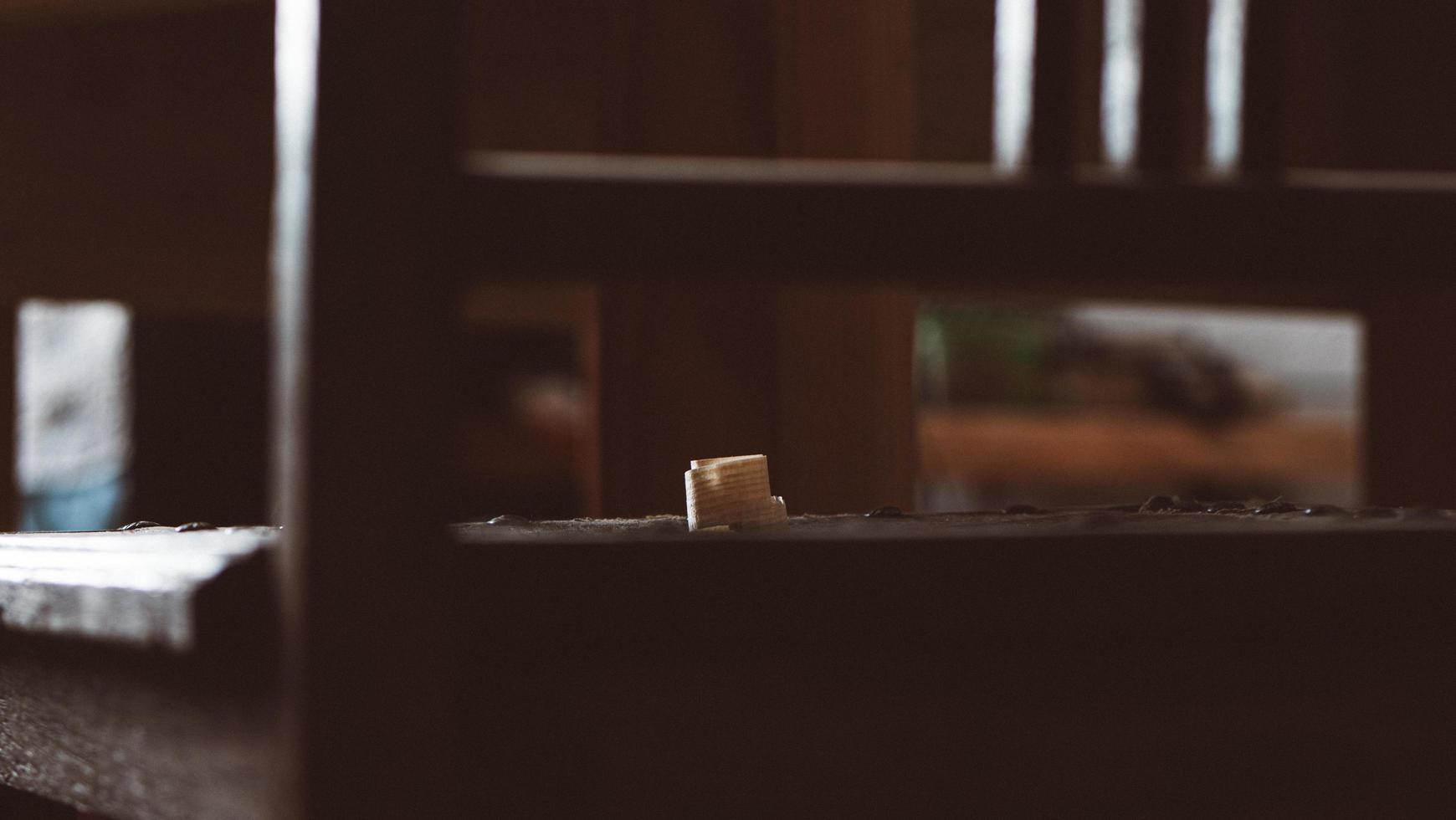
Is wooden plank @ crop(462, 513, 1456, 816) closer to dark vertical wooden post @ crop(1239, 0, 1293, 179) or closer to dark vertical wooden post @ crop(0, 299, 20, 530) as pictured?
dark vertical wooden post @ crop(1239, 0, 1293, 179)

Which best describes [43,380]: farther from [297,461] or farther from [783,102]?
[297,461]

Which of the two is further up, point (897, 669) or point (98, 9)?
point (98, 9)

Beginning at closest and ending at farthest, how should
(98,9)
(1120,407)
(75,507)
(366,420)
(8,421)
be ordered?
(366,420) → (98,9) → (8,421) → (75,507) → (1120,407)

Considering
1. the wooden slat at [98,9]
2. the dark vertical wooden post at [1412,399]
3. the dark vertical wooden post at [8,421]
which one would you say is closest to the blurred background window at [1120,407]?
the dark vertical wooden post at [1412,399]

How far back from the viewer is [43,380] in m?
4.34

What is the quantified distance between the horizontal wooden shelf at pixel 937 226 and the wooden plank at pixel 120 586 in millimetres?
150

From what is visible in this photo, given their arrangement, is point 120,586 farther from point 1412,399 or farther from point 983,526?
point 1412,399

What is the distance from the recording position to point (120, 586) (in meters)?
0.44

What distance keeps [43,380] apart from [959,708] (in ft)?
15.4

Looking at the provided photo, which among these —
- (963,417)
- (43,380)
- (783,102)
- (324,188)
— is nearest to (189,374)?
(43,380)

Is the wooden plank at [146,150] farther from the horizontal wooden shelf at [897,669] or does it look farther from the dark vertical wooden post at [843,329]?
the horizontal wooden shelf at [897,669]

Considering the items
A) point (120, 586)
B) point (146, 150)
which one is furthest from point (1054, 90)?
point (146, 150)

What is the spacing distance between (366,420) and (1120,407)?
4.51m

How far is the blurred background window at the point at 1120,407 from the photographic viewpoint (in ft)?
14.0
